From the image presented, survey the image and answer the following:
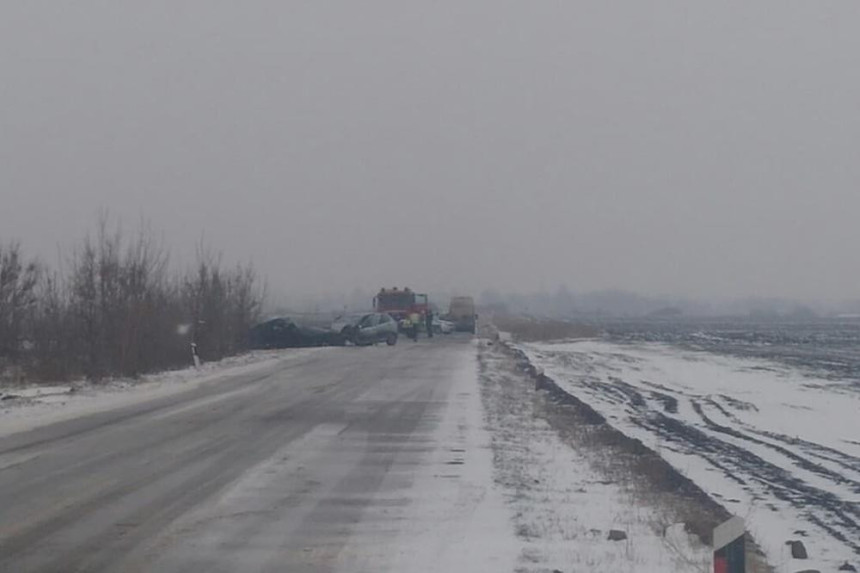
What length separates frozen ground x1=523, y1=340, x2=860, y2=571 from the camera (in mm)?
13383

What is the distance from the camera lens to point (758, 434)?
78.0 feet

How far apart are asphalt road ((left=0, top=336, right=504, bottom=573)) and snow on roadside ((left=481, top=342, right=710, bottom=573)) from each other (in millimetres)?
643

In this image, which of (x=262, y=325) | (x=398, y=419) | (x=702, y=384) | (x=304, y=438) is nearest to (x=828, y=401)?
(x=702, y=384)

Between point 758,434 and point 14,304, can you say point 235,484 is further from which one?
point 14,304

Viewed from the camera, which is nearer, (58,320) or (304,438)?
(304,438)

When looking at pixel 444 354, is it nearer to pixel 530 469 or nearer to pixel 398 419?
pixel 398 419

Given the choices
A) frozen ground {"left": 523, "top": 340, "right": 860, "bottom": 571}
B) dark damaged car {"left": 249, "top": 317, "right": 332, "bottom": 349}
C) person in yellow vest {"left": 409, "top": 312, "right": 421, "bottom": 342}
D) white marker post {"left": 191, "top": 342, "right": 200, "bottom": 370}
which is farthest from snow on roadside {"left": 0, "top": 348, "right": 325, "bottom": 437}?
person in yellow vest {"left": 409, "top": 312, "right": 421, "bottom": 342}

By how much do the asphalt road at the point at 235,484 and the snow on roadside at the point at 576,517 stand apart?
0.64 m

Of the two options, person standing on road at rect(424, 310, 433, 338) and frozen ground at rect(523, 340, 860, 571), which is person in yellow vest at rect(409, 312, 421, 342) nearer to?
person standing on road at rect(424, 310, 433, 338)

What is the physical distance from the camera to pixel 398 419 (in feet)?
78.3

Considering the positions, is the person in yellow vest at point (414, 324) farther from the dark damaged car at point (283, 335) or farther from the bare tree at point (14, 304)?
the bare tree at point (14, 304)

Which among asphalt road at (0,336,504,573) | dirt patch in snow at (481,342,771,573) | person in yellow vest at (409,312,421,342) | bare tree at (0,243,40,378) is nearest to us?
dirt patch in snow at (481,342,771,573)

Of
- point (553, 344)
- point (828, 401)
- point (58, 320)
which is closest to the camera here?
point (828, 401)

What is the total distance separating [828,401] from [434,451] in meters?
17.1
